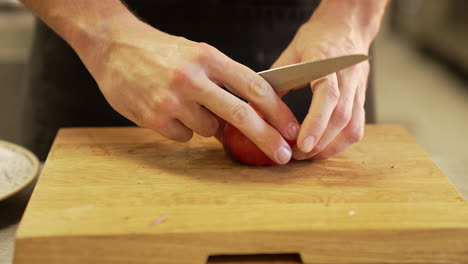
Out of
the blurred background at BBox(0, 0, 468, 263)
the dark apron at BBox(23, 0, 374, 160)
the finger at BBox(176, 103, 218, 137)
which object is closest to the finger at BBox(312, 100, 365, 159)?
the finger at BBox(176, 103, 218, 137)

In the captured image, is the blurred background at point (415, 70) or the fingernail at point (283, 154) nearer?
the fingernail at point (283, 154)

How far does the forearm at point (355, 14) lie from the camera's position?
1.25 meters

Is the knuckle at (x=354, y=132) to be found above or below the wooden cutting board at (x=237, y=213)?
above

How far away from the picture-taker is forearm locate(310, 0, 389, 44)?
1.25 meters

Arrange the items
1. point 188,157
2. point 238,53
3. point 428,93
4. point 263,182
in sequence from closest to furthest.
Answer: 1. point 263,182
2. point 188,157
3. point 238,53
4. point 428,93

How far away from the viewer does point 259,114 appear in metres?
1.09

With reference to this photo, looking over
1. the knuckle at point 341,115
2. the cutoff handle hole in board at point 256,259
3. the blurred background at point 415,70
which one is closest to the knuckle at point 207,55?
the knuckle at point 341,115

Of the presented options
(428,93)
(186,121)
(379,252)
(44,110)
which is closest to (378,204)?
(379,252)

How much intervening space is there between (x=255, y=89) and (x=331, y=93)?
0.46ft

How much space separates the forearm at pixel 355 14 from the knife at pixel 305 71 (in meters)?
0.24

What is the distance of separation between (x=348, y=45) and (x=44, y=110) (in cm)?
85

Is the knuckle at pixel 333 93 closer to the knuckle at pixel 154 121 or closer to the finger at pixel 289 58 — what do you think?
the finger at pixel 289 58

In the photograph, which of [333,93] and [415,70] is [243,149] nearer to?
[333,93]

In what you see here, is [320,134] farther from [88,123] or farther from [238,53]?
[88,123]
